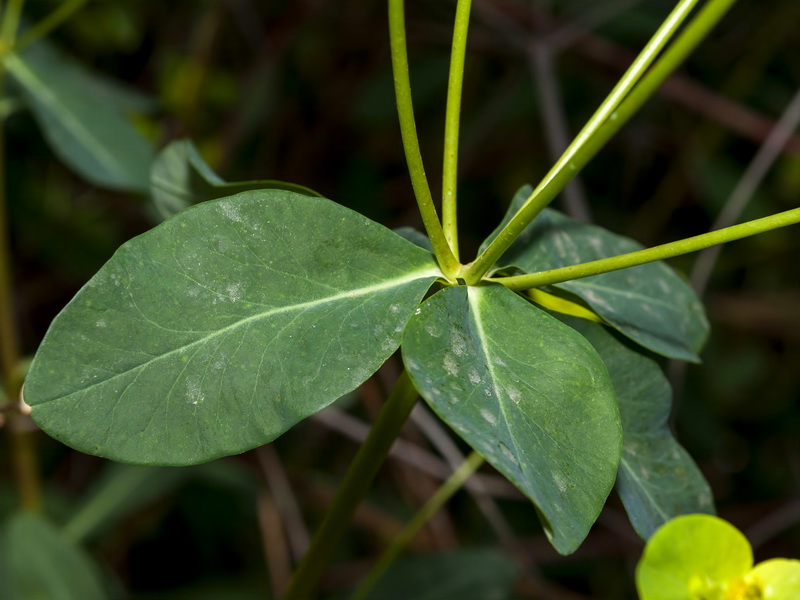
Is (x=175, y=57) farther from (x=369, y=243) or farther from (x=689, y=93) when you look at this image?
(x=369, y=243)

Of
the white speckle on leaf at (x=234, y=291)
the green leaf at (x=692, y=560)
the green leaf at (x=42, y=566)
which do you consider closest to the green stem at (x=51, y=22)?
the green leaf at (x=42, y=566)

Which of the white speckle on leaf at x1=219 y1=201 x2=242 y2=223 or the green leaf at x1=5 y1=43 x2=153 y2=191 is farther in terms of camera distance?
the green leaf at x1=5 y1=43 x2=153 y2=191

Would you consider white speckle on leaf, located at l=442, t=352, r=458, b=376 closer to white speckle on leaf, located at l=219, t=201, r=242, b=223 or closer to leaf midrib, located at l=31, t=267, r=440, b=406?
leaf midrib, located at l=31, t=267, r=440, b=406

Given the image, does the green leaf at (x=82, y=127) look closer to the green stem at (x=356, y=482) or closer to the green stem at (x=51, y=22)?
the green stem at (x=51, y=22)

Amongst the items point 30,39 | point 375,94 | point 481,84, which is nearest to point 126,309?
point 30,39

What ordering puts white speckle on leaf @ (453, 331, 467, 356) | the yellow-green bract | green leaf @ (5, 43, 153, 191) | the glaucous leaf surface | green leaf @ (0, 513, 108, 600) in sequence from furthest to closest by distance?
green leaf @ (5, 43, 153, 191) < green leaf @ (0, 513, 108, 600) < the glaucous leaf surface < white speckle on leaf @ (453, 331, 467, 356) < the yellow-green bract

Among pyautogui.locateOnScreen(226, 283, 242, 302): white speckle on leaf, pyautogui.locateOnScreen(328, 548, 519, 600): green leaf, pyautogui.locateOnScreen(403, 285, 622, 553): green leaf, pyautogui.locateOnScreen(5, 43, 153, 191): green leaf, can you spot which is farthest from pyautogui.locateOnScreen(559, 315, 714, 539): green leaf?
pyautogui.locateOnScreen(5, 43, 153, 191): green leaf
